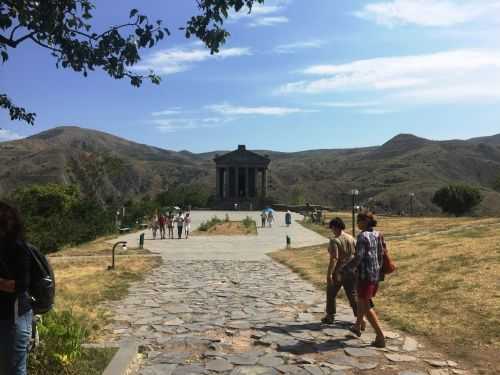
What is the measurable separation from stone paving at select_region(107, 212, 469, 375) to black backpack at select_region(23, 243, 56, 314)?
6.24 ft

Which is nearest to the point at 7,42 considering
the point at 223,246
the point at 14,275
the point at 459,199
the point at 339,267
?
the point at 14,275

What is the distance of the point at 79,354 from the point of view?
17.0ft

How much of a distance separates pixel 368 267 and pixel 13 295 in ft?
13.0

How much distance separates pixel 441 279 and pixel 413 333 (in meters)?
3.58

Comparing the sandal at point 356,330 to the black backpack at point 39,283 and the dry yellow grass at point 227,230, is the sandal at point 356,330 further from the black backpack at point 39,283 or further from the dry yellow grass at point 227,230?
the dry yellow grass at point 227,230

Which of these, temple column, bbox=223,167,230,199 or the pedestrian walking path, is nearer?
the pedestrian walking path

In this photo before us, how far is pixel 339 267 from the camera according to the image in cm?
714

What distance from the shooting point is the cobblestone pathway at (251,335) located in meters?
5.38

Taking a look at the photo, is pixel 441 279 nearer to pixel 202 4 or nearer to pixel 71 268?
pixel 202 4

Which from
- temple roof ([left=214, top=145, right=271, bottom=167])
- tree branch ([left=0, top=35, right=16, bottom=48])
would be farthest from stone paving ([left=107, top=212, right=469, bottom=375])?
temple roof ([left=214, top=145, right=271, bottom=167])

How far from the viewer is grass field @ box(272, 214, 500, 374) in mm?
6324

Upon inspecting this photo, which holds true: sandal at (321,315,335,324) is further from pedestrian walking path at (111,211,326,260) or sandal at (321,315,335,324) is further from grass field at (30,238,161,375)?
pedestrian walking path at (111,211,326,260)

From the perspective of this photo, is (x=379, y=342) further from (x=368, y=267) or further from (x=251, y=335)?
(x=251, y=335)

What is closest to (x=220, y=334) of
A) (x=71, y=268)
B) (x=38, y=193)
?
(x=71, y=268)
